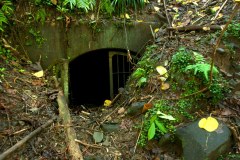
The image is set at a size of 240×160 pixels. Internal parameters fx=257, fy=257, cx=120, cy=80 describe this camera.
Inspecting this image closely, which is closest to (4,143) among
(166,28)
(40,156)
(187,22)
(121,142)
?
(40,156)

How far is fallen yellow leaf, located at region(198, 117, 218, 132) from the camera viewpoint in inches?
110

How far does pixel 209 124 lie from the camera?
9.39 feet

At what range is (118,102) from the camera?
13.6 feet

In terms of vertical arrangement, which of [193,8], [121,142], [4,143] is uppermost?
[193,8]

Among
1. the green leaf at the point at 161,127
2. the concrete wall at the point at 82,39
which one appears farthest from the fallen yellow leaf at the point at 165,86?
the concrete wall at the point at 82,39

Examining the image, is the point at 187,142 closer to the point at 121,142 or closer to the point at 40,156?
the point at 121,142

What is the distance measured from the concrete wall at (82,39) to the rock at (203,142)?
262 cm

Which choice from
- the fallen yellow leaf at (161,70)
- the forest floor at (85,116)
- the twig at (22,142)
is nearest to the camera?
the twig at (22,142)

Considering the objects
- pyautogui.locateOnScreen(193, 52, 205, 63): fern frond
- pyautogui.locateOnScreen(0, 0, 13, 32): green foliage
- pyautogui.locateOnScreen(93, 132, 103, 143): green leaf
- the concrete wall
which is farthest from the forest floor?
pyautogui.locateOnScreen(0, 0, 13, 32): green foliage

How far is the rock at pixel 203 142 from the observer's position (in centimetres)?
284

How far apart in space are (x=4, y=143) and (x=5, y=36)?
227 cm

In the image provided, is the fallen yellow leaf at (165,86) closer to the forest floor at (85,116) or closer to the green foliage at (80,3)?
the forest floor at (85,116)

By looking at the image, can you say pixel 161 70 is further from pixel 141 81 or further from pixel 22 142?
pixel 22 142

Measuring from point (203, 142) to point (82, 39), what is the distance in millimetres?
3020
